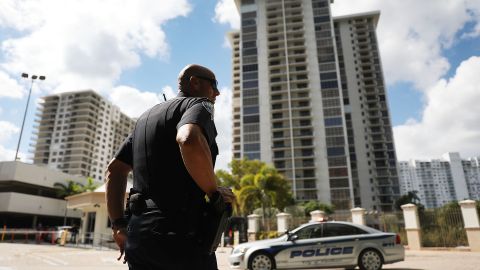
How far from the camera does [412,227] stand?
15930mm

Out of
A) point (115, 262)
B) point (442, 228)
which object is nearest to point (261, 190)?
point (442, 228)

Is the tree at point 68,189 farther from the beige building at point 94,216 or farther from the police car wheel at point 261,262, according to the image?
the police car wheel at point 261,262

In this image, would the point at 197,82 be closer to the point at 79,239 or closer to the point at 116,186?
the point at 116,186

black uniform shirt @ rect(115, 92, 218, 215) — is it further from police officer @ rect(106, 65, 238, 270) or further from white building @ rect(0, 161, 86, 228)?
white building @ rect(0, 161, 86, 228)

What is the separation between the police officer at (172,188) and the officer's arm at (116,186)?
0.16m

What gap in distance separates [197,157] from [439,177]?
178m

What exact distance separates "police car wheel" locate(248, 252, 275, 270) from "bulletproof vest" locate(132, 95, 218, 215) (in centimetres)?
726

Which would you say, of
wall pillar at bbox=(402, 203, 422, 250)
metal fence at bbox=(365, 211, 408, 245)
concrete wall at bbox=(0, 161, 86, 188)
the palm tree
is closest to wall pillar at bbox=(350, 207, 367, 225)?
metal fence at bbox=(365, 211, 408, 245)

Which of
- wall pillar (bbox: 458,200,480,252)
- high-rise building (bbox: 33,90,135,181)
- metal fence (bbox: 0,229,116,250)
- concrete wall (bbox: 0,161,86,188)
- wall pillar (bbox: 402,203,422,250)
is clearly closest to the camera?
wall pillar (bbox: 458,200,480,252)

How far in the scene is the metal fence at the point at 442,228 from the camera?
15234mm

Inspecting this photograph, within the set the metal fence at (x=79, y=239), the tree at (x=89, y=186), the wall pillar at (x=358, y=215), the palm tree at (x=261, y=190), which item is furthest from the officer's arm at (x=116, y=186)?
the tree at (x=89, y=186)

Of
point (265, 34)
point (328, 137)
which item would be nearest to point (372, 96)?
point (328, 137)

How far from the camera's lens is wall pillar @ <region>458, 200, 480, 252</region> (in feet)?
47.1

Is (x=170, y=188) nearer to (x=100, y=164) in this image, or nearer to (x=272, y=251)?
(x=272, y=251)
